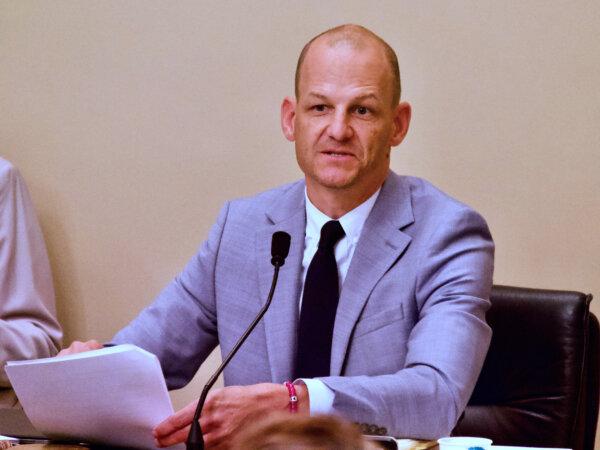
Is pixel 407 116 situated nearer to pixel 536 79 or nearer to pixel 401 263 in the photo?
pixel 401 263

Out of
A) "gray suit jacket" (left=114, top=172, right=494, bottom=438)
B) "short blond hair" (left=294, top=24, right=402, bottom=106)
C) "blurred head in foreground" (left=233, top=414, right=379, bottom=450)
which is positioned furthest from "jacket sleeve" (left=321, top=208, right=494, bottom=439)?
"blurred head in foreground" (left=233, top=414, right=379, bottom=450)

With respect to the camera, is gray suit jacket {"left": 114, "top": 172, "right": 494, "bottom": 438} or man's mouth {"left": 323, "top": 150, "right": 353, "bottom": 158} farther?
man's mouth {"left": 323, "top": 150, "right": 353, "bottom": 158}

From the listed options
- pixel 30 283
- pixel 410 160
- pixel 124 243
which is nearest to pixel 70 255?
pixel 124 243

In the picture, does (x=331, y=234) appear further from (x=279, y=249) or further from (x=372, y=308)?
(x=279, y=249)

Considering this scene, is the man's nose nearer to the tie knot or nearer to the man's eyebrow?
the man's eyebrow

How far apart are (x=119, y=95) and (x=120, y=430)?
1855 mm

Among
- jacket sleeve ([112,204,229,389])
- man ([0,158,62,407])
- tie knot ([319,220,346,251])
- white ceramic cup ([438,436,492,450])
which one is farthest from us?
man ([0,158,62,407])

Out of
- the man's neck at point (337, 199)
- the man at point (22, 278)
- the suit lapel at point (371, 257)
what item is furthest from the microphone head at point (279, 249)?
the man at point (22, 278)

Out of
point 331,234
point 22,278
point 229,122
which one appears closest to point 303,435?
point 331,234

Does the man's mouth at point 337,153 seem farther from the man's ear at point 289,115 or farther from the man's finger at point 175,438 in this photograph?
the man's finger at point 175,438

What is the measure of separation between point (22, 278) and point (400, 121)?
1288 mm

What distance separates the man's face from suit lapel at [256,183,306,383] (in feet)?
0.36

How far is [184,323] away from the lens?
92.9 inches

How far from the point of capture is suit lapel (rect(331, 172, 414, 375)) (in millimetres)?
2088
